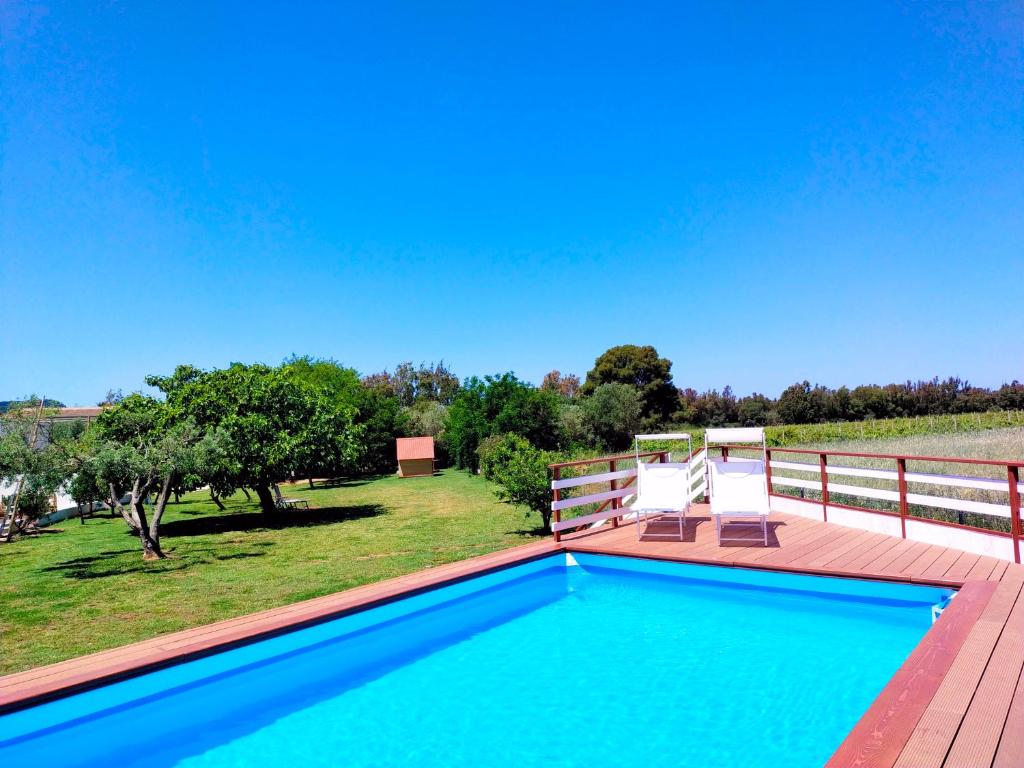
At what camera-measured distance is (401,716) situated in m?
4.52

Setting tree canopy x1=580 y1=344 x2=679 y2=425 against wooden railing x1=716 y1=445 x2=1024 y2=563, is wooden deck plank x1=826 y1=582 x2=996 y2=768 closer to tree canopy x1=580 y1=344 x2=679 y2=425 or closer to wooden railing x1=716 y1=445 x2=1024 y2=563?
wooden railing x1=716 y1=445 x2=1024 y2=563

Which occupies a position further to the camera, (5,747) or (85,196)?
(85,196)

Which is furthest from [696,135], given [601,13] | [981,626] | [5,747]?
[5,747]

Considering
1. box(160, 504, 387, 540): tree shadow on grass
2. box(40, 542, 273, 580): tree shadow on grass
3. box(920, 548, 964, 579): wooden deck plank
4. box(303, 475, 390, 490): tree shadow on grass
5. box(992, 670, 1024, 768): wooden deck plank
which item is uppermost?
box(992, 670, 1024, 768): wooden deck plank

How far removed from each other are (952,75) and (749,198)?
7031 millimetres

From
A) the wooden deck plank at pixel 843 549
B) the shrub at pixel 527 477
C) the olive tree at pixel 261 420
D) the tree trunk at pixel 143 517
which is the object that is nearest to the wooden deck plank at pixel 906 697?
the wooden deck plank at pixel 843 549

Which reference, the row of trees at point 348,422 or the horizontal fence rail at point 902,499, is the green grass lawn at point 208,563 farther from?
the horizontal fence rail at point 902,499

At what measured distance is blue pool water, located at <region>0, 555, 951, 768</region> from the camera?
13.0ft

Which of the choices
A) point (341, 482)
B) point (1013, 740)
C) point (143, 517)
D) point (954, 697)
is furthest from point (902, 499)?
point (341, 482)

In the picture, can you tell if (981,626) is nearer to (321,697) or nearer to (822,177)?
(321,697)

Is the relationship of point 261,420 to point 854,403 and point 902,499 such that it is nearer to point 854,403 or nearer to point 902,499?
point 902,499

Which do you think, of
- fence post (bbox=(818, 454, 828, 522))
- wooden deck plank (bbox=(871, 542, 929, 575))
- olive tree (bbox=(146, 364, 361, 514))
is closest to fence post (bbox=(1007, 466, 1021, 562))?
wooden deck plank (bbox=(871, 542, 929, 575))

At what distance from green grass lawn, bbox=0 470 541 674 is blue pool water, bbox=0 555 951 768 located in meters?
1.37

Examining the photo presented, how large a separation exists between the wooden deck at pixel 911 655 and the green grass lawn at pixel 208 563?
100 cm
